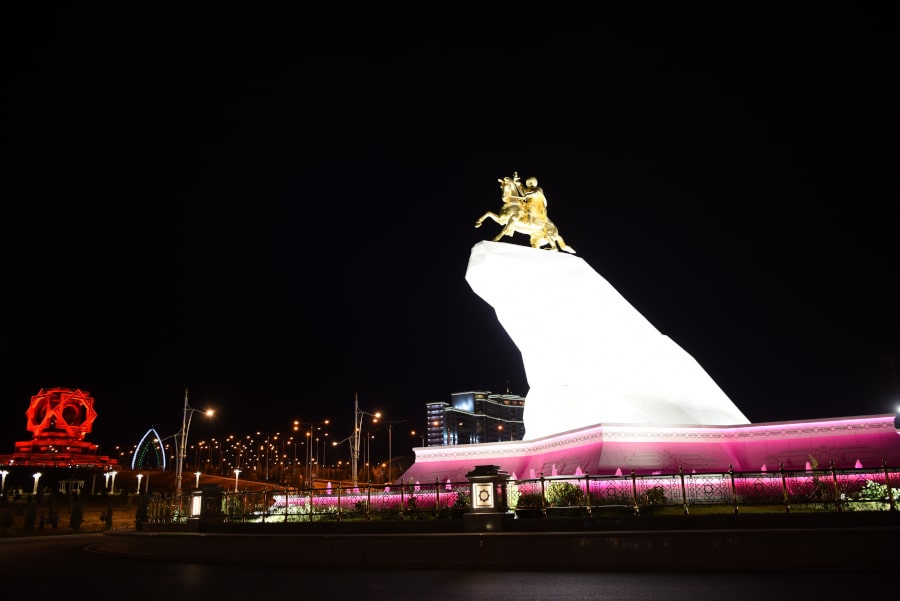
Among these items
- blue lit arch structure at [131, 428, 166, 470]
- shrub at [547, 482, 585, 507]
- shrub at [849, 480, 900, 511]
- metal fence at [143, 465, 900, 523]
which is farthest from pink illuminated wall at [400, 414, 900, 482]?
blue lit arch structure at [131, 428, 166, 470]

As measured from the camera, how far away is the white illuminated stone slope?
21.0 meters

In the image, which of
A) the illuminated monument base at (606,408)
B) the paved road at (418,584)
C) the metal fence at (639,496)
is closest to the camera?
the paved road at (418,584)

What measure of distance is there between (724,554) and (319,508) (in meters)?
11.5

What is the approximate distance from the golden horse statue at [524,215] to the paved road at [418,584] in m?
17.8

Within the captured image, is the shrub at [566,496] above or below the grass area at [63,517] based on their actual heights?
above

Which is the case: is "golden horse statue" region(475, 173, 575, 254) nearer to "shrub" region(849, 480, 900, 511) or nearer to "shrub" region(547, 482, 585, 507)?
"shrub" region(547, 482, 585, 507)

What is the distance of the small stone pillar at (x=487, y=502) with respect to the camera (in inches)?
522

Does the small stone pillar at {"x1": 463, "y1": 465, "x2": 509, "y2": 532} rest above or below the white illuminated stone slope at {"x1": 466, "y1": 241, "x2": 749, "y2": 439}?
below

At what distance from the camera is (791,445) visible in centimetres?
1956

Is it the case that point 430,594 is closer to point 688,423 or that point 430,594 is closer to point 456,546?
point 456,546

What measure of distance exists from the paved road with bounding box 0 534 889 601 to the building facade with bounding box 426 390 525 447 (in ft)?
397

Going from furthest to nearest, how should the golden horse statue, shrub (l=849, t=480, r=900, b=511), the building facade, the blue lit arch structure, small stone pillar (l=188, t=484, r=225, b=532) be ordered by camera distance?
the building facade < the blue lit arch structure < the golden horse statue < small stone pillar (l=188, t=484, r=225, b=532) < shrub (l=849, t=480, r=900, b=511)

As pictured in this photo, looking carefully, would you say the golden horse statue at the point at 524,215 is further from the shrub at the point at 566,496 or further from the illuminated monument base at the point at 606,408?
the shrub at the point at 566,496

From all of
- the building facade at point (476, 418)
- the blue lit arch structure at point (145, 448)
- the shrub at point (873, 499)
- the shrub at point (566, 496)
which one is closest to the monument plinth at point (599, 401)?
the shrub at point (566, 496)
